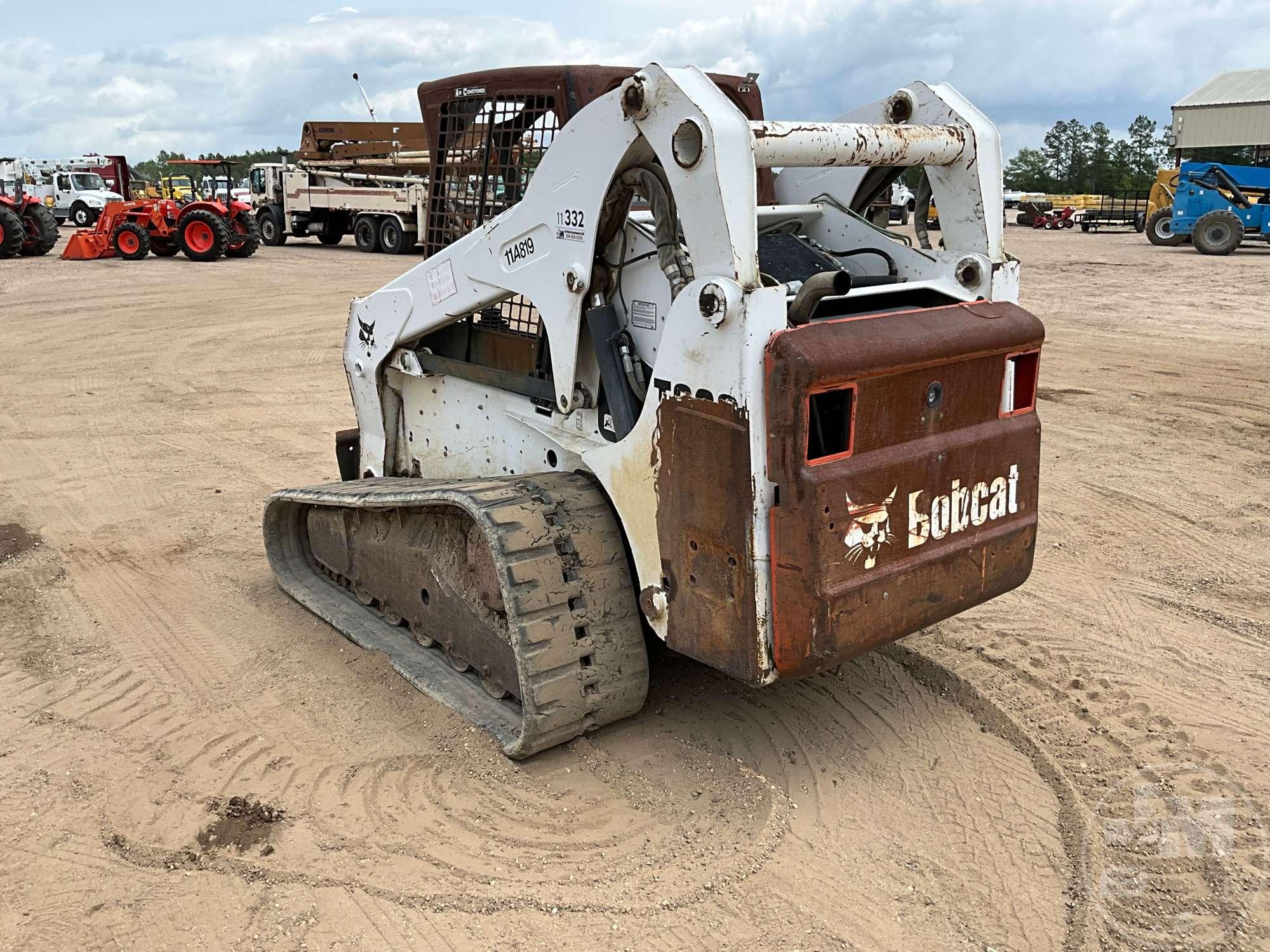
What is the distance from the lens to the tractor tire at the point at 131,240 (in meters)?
21.4

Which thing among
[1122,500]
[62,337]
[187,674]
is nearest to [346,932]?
[187,674]

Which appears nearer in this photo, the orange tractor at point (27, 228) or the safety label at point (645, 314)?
the safety label at point (645, 314)

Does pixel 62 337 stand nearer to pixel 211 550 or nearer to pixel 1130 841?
pixel 211 550

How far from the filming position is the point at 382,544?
14.2 feet

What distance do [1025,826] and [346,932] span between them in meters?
1.92

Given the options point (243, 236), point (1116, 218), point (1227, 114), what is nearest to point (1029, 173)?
point (1227, 114)

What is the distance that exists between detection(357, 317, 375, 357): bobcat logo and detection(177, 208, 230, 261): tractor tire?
18686 millimetres

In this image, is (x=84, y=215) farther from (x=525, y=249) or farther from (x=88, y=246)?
(x=525, y=249)

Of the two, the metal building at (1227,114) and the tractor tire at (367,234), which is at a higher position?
the metal building at (1227,114)

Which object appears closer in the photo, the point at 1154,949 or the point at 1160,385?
the point at 1154,949

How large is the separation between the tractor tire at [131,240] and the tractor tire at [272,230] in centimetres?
536

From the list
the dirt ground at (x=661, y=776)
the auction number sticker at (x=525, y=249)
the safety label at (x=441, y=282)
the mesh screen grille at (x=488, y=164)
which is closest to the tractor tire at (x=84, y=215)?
the dirt ground at (x=661, y=776)

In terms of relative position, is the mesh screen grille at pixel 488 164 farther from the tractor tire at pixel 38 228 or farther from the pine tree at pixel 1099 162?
the pine tree at pixel 1099 162

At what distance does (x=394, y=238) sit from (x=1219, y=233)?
17518 mm
